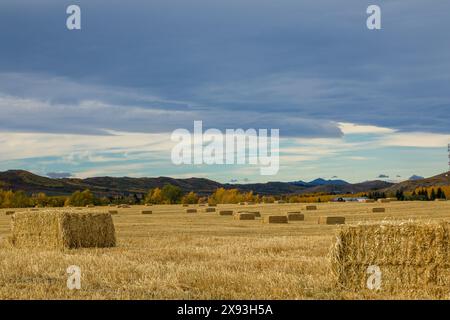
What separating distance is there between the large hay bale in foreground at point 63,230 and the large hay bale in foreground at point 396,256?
11594mm

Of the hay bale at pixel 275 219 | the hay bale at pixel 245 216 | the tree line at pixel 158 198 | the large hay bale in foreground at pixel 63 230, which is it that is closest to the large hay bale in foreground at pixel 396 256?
the large hay bale in foreground at pixel 63 230

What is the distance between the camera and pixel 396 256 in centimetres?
1184

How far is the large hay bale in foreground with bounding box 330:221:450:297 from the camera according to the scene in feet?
37.7

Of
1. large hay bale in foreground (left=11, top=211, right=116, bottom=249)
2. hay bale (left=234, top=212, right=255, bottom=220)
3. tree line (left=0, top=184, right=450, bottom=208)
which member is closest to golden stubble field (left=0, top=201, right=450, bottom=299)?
large hay bale in foreground (left=11, top=211, right=116, bottom=249)

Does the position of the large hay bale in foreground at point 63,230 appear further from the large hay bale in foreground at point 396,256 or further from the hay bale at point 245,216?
the hay bale at point 245,216

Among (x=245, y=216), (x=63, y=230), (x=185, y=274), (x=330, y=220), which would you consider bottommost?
(x=185, y=274)

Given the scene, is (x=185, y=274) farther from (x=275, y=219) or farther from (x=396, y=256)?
(x=275, y=219)

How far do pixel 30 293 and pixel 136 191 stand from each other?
166 m

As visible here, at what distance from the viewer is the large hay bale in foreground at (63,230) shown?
21.7m

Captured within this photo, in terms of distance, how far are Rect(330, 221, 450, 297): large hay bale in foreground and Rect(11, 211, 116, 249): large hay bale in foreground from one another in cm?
1159

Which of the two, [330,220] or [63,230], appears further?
[330,220]

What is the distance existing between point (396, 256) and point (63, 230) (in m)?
12.8

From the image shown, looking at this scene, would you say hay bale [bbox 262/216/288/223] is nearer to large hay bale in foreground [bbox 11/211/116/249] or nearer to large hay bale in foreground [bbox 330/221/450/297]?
large hay bale in foreground [bbox 11/211/116/249]

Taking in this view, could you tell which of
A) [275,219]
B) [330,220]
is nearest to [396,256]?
[330,220]
